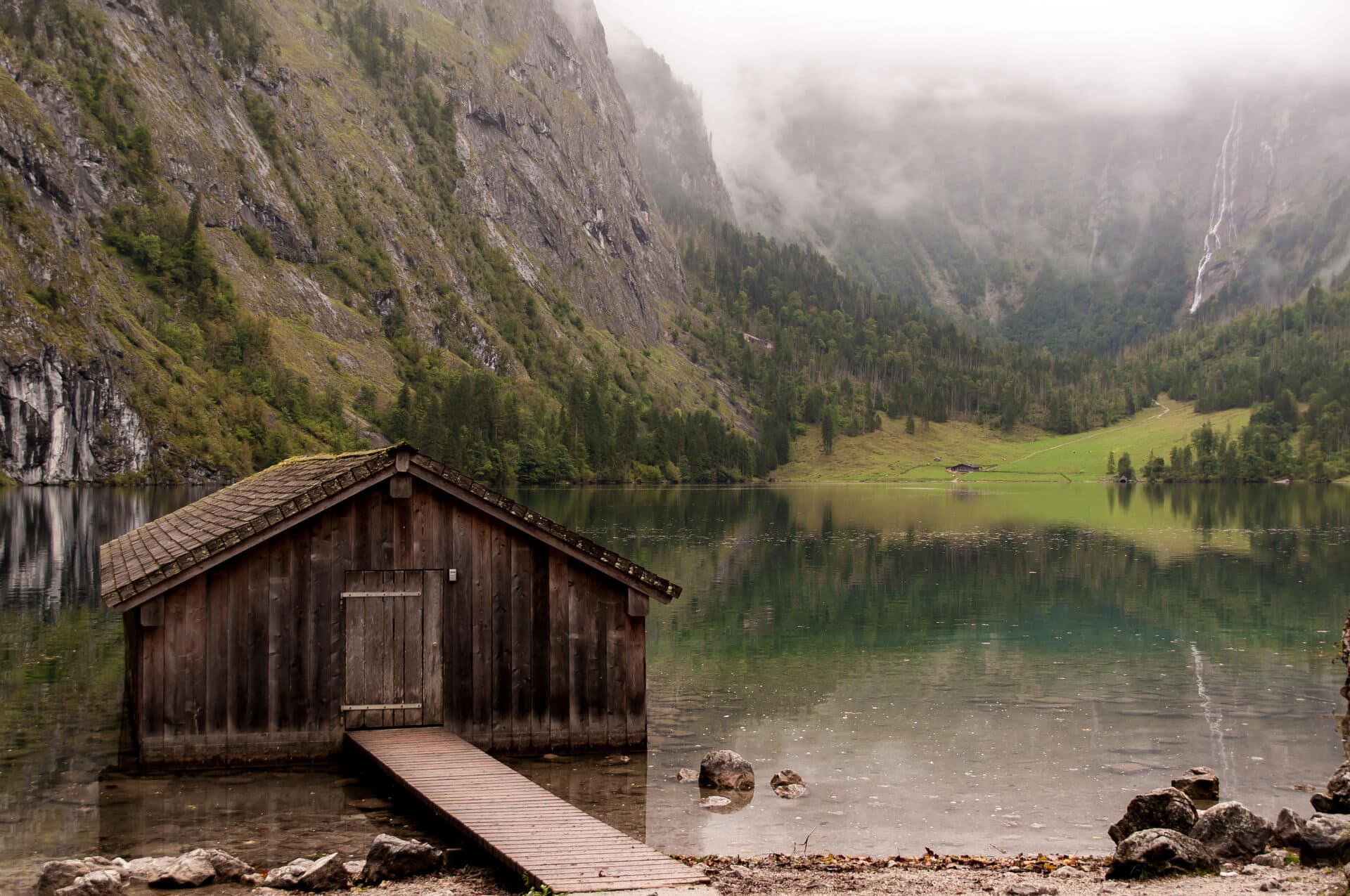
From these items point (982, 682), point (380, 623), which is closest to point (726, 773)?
point (380, 623)

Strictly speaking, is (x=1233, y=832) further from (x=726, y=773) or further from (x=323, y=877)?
(x=323, y=877)

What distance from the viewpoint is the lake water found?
68.1ft

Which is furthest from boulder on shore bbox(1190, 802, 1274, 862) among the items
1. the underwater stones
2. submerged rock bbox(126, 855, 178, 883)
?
submerged rock bbox(126, 855, 178, 883)

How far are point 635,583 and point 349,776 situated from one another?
660cm

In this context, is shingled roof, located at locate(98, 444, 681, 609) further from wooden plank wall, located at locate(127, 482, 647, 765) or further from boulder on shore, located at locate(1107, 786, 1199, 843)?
boulder on shore, located at locate(1107, 786, 1199, 843)

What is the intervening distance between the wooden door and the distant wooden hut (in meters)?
0.03

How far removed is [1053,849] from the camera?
19859 millimetres

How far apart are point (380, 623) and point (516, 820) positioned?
7051 millimetres

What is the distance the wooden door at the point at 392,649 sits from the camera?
2383cm

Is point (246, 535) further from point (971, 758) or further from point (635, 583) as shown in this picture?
point (971, 758)

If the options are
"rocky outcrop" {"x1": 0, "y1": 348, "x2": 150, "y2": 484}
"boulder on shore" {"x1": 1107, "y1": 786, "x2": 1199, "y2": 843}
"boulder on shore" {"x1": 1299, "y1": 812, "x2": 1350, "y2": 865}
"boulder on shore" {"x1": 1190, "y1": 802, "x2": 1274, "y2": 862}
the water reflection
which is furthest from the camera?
"rocky outcrop" {"x1": 0, "y1": 348, "x2": 150, "y2": 484}

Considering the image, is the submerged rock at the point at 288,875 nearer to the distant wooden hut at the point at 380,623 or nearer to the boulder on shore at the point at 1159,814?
the distant wooden hut at the point at 380,623

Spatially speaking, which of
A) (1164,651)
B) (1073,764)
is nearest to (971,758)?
(1073,764)

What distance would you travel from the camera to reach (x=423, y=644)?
24.2 meters
